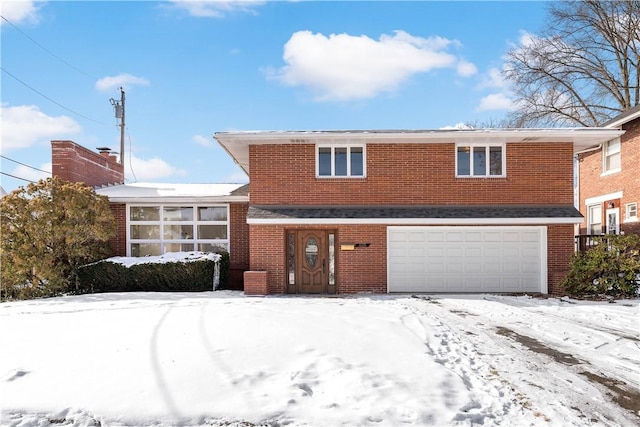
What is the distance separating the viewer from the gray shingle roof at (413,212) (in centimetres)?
1231

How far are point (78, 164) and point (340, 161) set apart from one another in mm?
10162

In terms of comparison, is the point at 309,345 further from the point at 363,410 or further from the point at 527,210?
the point at 527,210

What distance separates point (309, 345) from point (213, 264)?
7.59 meters

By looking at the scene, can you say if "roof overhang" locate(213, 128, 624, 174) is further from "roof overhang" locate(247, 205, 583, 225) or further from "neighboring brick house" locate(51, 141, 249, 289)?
"neighboring brick house" locate(51, 141, 249, 289)

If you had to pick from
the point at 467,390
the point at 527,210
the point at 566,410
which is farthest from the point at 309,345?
the point at 527,210

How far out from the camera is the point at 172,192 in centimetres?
1486

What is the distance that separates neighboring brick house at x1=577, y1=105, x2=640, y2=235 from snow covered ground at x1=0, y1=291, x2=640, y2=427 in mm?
8624

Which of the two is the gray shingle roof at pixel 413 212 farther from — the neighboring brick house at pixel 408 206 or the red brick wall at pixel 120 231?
the red brick wall at pixel 120 231

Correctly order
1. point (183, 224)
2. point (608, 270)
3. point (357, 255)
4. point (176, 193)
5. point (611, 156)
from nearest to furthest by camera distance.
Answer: point (608, 270)
point (357, 255)
point (183, 224)
point (176, 193)
point (611, 156)

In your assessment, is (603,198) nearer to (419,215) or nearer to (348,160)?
(419,215)

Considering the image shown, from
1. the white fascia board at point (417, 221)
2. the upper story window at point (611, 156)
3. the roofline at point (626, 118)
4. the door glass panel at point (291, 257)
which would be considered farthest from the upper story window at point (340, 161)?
the upper story window at point (611, 156)

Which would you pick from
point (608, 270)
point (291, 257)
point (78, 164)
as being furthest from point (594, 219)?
point (78, 164)

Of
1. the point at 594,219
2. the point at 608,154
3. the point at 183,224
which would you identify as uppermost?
the point at 608,154

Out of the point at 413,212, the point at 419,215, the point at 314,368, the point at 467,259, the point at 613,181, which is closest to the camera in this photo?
the point at 314,368
